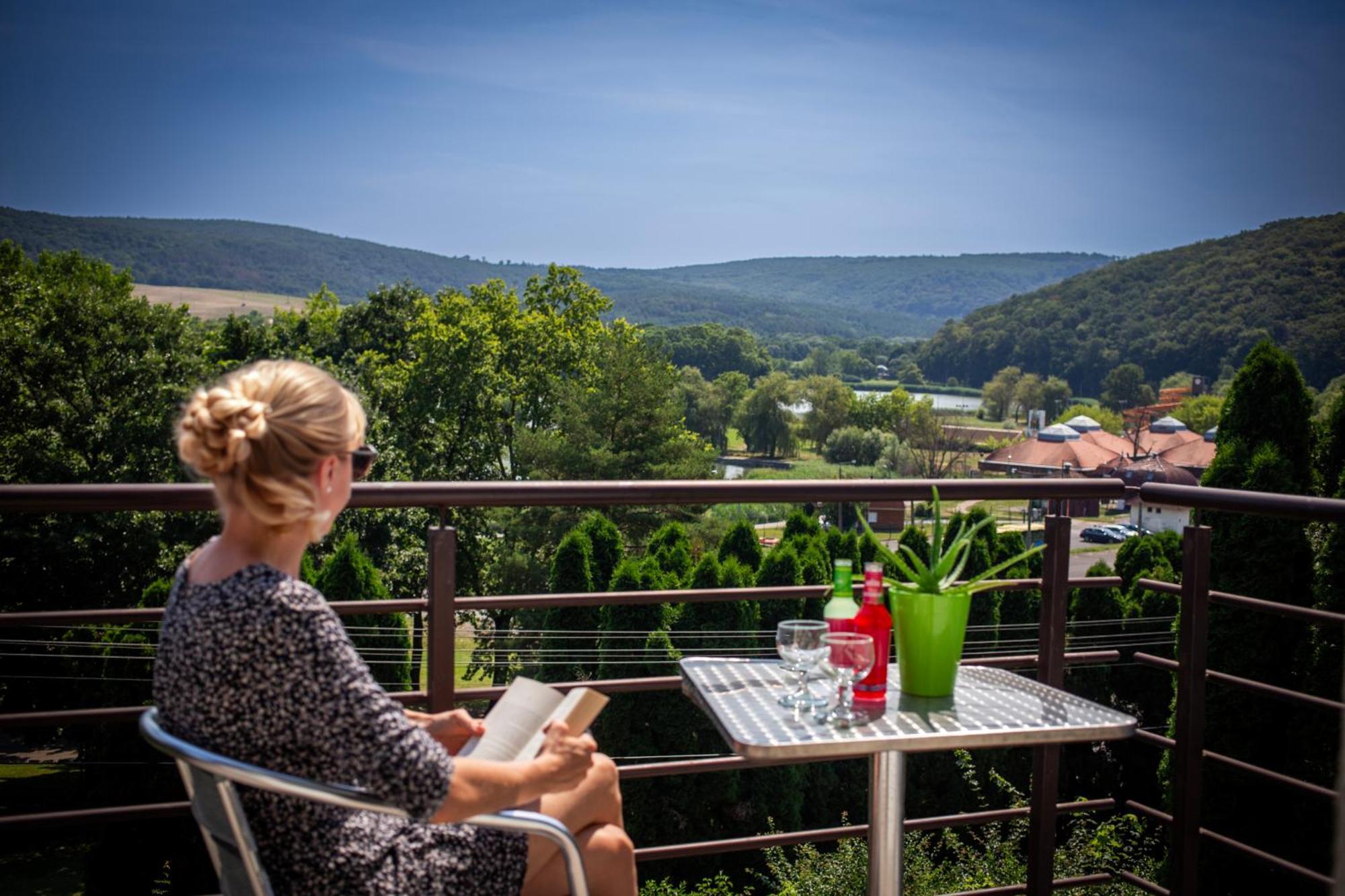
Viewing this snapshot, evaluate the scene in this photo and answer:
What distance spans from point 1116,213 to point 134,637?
13092cm

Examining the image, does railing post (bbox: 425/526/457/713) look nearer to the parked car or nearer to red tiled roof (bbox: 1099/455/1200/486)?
red tiled roof (bbox: 1099/455/1200/486)

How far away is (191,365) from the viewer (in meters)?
27.6

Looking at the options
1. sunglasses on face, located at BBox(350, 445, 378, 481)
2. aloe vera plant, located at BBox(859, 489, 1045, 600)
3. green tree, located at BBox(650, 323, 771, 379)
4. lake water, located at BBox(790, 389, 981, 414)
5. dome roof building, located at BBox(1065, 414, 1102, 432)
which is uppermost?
green tree, located at BBox(650, 323, 771, 379)

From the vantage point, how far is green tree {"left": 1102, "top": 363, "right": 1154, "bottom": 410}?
87.4 meters

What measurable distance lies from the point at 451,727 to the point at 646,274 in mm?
138955

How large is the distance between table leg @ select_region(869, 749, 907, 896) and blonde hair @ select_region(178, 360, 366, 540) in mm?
1084

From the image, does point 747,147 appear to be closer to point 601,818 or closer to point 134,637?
point 134,637

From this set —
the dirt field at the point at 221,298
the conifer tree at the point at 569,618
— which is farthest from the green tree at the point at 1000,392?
the conifer tree at the point at 569,618

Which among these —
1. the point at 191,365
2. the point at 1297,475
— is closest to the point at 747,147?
the point at 191,365

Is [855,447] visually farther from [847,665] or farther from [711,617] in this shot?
→ [847,665]

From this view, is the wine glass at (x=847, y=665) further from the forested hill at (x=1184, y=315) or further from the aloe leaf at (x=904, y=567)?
the forested hill at (x=1184, y=315)

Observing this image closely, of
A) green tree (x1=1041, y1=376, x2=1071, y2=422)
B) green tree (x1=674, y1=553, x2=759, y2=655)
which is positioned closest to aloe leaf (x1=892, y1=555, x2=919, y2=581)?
green tree (x1=674, y1=553, x2=759, y2=655)

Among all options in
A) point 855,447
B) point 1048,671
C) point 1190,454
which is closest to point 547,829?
point 1048,671

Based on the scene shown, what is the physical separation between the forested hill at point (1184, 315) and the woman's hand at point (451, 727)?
69.9 meters
